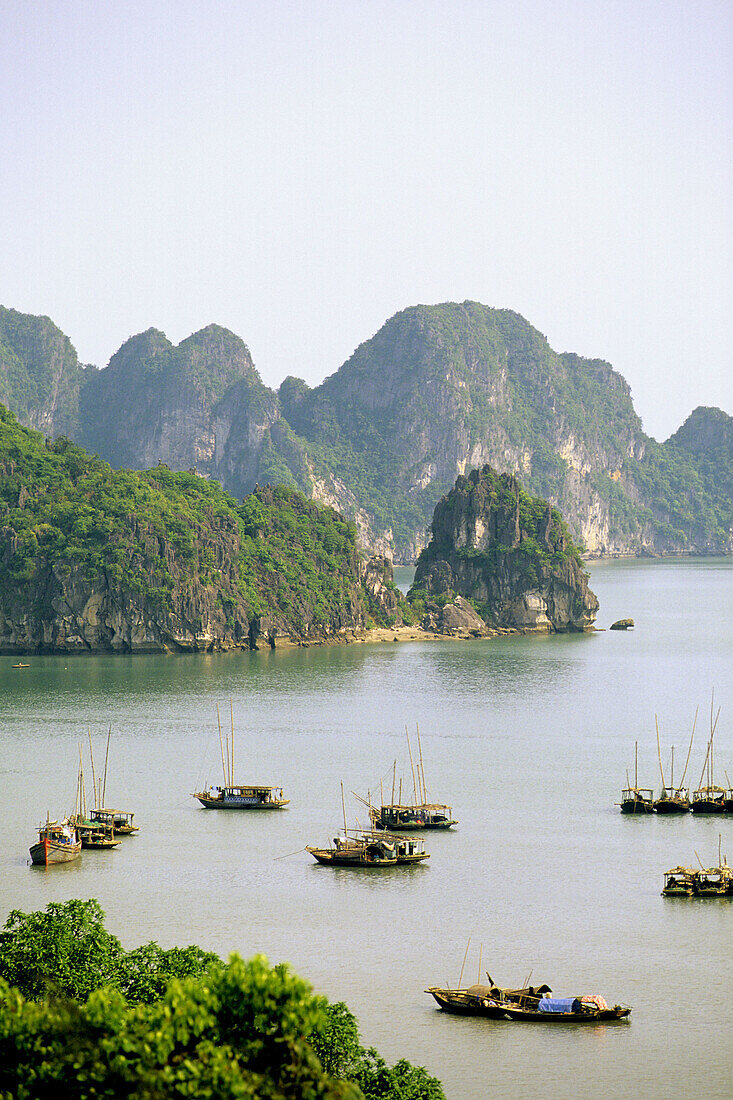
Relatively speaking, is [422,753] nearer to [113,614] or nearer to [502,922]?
[502,922]

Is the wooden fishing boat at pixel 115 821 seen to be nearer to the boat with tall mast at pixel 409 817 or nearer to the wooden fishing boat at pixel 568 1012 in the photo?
the boat with tall mast at pixel 409 817

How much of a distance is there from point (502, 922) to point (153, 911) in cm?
752

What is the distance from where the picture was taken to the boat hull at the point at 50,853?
105 ft

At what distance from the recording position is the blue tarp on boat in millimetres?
23391

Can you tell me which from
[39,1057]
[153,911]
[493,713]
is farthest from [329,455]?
[39,1057]

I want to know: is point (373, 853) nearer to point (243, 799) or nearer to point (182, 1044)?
point (243, 799)

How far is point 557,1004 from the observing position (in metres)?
23.5

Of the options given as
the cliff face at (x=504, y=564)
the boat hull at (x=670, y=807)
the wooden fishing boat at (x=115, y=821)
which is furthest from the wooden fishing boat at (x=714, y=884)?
the cliff face at (x=504, y=564)

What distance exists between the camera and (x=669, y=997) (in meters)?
24.4

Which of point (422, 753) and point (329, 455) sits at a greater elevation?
point (329, 455)

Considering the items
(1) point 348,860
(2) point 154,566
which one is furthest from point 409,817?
(2) point 154,566

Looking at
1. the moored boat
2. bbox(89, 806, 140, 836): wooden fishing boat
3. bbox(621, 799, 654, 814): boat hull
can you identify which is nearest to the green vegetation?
the moored boat

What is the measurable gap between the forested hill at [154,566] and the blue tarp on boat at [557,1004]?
5609 centimetres

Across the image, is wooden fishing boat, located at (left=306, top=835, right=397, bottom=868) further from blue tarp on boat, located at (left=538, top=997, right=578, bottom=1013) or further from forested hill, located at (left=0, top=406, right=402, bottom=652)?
forested hill, located at (left=0, top=406, right=402, bottom=652)
